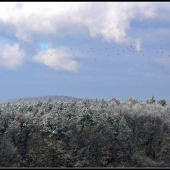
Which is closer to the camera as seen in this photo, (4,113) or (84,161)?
(84,161)

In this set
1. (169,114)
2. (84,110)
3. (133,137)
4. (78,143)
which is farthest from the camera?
(169,114)

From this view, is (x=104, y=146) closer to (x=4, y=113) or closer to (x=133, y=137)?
(x=133, y=137)

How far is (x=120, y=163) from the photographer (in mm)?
26734

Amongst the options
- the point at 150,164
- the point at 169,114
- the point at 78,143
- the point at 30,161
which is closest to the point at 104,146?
the point at 78,143

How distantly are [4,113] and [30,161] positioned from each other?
34.0ft

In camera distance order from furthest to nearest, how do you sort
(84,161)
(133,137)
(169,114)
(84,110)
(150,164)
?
(169,114) → (84,110) → (133,137) → (84,161) → (150,164)

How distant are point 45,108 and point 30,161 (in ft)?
32.7

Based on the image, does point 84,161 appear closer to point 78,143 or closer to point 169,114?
point 78,143

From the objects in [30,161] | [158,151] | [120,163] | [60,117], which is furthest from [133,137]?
[30,161]

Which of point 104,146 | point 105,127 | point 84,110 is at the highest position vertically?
point 84,110

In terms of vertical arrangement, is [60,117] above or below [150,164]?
above

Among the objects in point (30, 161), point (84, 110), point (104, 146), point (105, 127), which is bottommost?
point (30, 161)

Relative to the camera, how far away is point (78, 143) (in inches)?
1174

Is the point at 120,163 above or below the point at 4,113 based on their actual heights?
below
